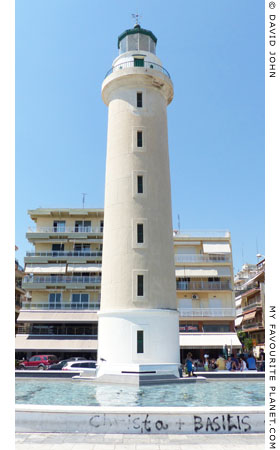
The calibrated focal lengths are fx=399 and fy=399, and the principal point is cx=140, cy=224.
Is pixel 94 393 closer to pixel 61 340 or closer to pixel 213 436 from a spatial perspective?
pixel 213 436

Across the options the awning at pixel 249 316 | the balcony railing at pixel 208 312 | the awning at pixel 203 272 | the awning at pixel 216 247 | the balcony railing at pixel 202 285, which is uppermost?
the awning at pixel 216 247

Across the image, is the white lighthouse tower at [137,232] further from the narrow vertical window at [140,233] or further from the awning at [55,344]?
the awning at [55,344]

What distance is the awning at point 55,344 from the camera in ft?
139

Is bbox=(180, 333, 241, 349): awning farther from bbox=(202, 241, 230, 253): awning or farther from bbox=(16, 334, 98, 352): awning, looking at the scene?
bbox=(202, 241, 230, 253): awning

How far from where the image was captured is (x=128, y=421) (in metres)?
10.7

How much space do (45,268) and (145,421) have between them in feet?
133

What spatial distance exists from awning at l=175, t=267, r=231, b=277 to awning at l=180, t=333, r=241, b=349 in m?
7.47

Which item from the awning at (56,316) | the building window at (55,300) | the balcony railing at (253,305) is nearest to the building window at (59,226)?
the building window at (55,300)

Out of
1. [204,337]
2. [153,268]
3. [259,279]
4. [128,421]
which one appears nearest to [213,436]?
[128,421]

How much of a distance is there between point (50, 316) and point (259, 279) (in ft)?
101

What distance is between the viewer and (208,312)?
46.7m

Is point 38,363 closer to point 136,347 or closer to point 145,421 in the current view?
point 136,347

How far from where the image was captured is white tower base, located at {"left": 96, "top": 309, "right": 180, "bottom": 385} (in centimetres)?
2175

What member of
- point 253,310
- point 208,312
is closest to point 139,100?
point 208,312
